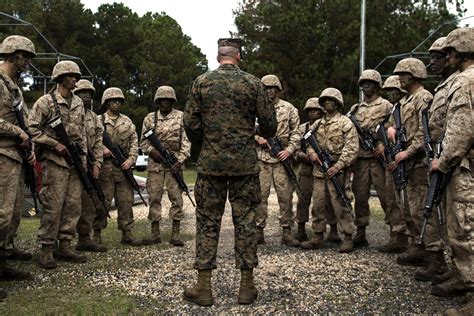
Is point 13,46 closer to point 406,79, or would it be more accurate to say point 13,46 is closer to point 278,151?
point 278,151

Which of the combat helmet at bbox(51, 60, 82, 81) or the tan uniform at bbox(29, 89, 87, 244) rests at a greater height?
the combat helmet at bbox(51, 60, 82, 81)

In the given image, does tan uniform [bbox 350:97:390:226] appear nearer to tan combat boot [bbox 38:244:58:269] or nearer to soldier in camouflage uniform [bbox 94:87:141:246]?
soldier in camouflage uniform [bbox 94:87:141:246]

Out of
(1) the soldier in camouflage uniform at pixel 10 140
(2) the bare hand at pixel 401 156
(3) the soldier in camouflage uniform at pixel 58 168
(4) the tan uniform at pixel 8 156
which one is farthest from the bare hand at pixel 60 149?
(2) the bare hand at pixel 401 156

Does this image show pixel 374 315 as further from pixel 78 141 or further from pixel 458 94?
pixel 78 141

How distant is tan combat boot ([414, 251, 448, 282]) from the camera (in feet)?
17.1

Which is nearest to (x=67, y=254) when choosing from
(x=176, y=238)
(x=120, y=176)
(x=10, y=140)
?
(x=120, y=176)

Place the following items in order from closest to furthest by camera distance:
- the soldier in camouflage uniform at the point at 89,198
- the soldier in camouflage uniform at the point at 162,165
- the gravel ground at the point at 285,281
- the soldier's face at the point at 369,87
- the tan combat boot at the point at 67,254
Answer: the gravel ground at the point at 285,281, the tan combat boot at the point at 67,254, the soldier in camouflage uniform at the point at 89,198, the soldier's face at the point at 369,87, the soldier in camouflage uniform at the point at 162,165

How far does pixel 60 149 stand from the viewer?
5.73m

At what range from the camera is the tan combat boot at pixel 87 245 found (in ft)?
22.1

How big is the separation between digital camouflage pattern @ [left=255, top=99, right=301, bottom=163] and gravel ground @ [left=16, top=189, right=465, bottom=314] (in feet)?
4.32

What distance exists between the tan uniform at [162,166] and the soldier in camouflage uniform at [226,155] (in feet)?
8.57

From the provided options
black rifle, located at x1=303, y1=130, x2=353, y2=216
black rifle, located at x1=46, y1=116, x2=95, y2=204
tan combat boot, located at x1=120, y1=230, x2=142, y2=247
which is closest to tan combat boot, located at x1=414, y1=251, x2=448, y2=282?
black rifle, located at x1=303, y1=130, x2=353, y2=216

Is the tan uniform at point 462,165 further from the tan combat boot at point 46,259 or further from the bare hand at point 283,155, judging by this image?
the tan combat boot at point 46,259

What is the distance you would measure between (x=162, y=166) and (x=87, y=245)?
152cm
